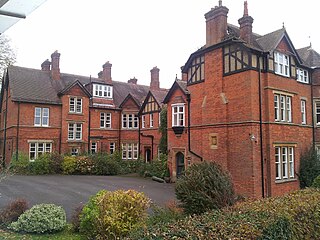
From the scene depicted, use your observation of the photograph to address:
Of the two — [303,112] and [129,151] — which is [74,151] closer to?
[129,151]

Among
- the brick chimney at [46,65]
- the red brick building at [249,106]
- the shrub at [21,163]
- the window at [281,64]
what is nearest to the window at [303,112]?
the red brick building at [249,106]

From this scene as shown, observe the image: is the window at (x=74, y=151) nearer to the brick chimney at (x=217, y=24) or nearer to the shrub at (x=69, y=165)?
the shrub at (x=69, y=165)

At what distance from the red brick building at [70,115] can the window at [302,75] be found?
1446cm

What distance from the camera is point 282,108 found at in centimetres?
2011

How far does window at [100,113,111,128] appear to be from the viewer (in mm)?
34562

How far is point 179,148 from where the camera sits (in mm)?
23656

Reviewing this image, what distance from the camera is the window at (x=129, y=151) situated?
3522 cm

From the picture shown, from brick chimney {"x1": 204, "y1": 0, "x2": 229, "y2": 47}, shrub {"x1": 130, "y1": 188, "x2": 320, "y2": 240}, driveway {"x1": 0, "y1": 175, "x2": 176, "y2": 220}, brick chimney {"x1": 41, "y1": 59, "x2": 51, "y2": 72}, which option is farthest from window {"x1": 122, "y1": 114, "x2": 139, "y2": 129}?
shrub {"x1": 130, "y1": 188, "x2": 320, "y2": 240}

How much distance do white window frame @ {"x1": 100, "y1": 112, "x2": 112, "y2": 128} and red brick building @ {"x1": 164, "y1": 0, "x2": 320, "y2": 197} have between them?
1357 cm

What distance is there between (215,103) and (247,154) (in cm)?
441

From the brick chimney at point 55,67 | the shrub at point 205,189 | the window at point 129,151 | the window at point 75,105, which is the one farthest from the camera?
the window at point 129,151

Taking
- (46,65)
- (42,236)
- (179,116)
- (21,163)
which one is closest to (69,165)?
(21,163)

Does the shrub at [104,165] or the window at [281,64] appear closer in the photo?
the window at [281,64]

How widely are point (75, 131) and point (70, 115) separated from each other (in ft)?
6.27
